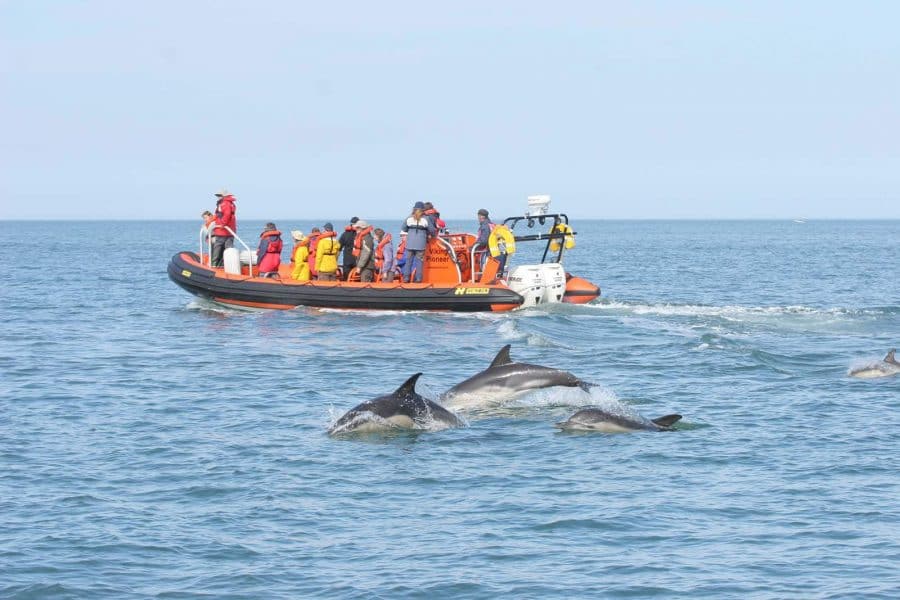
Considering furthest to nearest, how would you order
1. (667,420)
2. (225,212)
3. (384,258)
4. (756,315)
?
(756,315) < (225,212) < (384,258) < (667,420)

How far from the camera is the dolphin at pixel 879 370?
21.2 meters

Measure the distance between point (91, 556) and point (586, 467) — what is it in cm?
596

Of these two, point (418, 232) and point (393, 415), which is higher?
point (418, 232)

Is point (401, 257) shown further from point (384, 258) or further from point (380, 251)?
point (384, 258)

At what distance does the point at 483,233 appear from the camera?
1182 inches

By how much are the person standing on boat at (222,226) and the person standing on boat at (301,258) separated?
1756mm

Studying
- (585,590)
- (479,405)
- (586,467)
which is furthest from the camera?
(479,405)

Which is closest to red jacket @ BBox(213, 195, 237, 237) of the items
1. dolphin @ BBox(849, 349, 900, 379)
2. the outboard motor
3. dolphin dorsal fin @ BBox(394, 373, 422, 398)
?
the outboard motor

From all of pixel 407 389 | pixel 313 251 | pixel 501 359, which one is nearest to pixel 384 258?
pixel 313 251

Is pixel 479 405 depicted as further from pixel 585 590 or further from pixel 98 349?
pixel 98 349

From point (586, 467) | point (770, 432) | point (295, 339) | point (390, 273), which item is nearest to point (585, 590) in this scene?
point (586, 467)

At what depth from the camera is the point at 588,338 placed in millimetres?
27453

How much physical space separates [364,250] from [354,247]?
30cm

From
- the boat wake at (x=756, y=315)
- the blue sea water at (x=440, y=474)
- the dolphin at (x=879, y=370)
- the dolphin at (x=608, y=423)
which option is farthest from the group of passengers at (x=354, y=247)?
the dolphin at (x=608, y=423)
